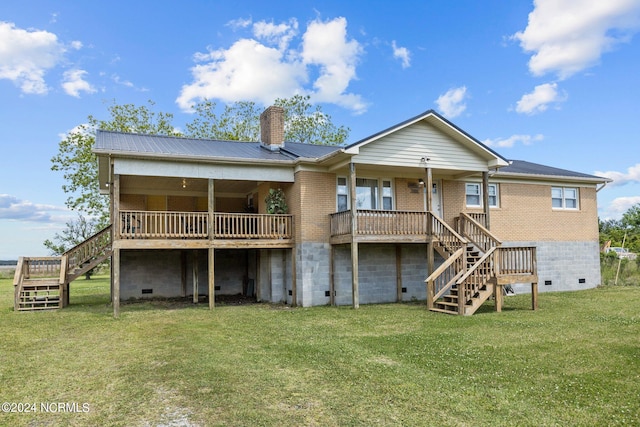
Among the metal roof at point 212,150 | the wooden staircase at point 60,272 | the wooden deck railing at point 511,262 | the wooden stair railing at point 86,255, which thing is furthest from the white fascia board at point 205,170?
the wooden deck railing at point 511,262

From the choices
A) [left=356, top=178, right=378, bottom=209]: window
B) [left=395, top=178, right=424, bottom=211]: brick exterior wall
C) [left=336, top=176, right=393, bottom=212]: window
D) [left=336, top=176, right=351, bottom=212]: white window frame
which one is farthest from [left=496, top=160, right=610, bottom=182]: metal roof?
[left=336, top=176, right=351, bottom=212]: white window frame

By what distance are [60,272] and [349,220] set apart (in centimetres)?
961

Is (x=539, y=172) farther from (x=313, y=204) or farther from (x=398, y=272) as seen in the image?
(x=313, y=204)

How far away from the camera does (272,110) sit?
1986 centimetres

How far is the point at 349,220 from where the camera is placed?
1566 centimetres

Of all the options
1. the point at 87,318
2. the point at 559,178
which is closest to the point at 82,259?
the point at 87,318

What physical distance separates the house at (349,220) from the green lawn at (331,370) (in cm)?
267

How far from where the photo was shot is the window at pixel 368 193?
17.3 m

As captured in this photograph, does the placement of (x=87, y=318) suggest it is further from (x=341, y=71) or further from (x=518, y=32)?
(x=341, y=71)

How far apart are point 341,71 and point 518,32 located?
14722 mm

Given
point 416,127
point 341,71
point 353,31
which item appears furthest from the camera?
point 341,71

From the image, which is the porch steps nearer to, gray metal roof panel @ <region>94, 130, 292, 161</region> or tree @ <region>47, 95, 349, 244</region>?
gray metal roof panel @ <region>94, 130, 292, 161</region>

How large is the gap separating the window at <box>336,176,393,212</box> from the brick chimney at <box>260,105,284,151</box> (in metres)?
3.47

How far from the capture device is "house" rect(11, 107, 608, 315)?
14945mm
